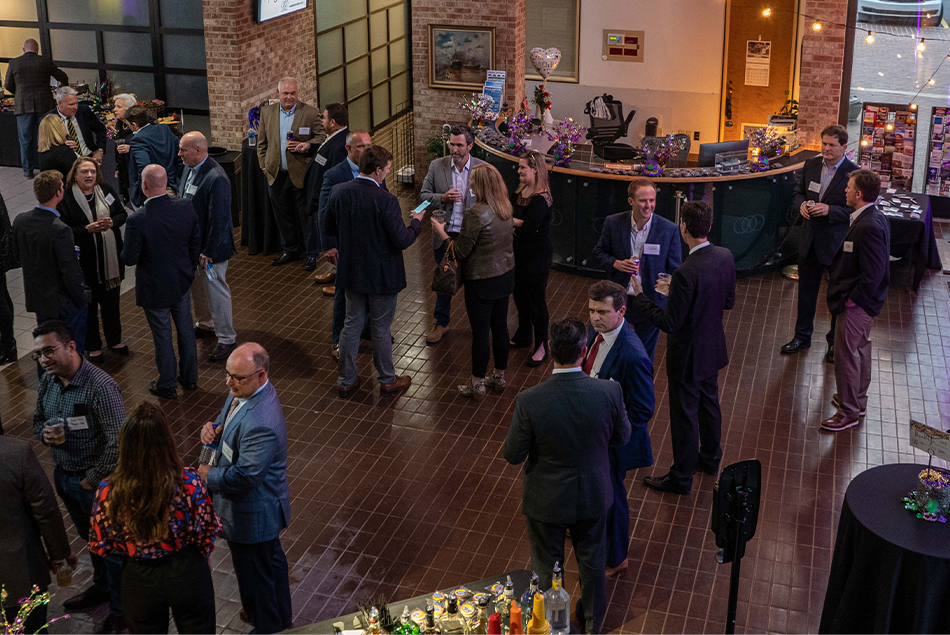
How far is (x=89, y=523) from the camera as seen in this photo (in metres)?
4.84

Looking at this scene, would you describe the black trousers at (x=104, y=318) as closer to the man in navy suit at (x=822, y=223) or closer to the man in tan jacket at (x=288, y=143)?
the man in tan jacket at (x=288, y=143)

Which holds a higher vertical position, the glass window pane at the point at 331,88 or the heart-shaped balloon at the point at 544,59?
the heart-shaped balloon at the point at 544,59

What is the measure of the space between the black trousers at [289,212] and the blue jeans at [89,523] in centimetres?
491

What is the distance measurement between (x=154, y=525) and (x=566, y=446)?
1722mm

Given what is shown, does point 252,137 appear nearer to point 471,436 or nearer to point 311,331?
point 311,331

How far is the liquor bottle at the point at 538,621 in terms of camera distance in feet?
12.3

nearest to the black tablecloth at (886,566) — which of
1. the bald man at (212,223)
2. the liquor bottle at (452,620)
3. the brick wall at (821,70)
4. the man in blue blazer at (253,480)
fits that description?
the liquor bottle at (452,620)

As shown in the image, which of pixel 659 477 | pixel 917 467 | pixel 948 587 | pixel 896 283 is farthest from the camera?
pixel 896 283

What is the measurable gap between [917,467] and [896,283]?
498 cm

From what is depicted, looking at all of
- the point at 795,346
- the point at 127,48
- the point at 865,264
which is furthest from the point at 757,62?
the point at 127,48

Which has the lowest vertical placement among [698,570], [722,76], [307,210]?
[698,570]

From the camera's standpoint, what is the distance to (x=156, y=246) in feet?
22.3

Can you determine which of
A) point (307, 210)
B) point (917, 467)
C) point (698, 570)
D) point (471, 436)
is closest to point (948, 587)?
point (917, 467)

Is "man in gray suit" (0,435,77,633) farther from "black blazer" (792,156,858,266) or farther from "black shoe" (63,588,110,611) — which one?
"black blazer" (792,156,858,266)
